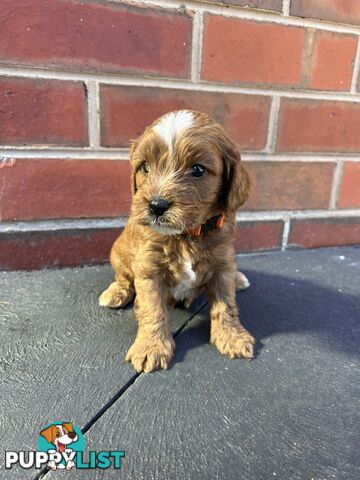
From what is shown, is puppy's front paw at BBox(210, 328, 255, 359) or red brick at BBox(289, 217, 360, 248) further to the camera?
red brick at BBox(289, 217, 360, 248)

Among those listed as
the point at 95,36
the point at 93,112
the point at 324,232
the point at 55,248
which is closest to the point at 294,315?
the point at 324,232

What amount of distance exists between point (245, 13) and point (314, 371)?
5.48ft

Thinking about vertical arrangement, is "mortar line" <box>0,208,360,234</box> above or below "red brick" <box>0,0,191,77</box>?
below

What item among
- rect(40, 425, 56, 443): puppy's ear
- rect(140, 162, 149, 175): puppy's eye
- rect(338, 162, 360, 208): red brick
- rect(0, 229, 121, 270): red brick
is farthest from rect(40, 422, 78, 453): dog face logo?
rect(338, 162, 360, 208): red brick

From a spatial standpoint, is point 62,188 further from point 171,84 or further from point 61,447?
point 61,447

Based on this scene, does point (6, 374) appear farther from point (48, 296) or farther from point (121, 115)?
point (121, 115)

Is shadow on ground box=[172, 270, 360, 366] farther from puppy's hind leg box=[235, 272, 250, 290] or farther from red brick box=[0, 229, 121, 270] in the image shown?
red brick box=[0, 229, 121, 270]

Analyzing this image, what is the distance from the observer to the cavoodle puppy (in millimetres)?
1309

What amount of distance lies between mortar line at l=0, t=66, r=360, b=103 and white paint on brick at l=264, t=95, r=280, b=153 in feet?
0.15

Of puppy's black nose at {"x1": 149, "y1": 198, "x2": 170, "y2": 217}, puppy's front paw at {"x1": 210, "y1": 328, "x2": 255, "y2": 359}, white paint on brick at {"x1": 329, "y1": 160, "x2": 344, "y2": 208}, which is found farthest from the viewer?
white paint on brick at {"x1": 329, "y1": 160, "x2": 344, "y2": 208}

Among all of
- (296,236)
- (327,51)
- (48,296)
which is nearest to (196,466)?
(48,296)

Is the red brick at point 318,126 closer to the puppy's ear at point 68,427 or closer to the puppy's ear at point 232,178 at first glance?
the puppy's ear at point 232,178

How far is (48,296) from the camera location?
5.75 feet

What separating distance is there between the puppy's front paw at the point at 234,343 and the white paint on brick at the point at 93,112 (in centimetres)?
108
